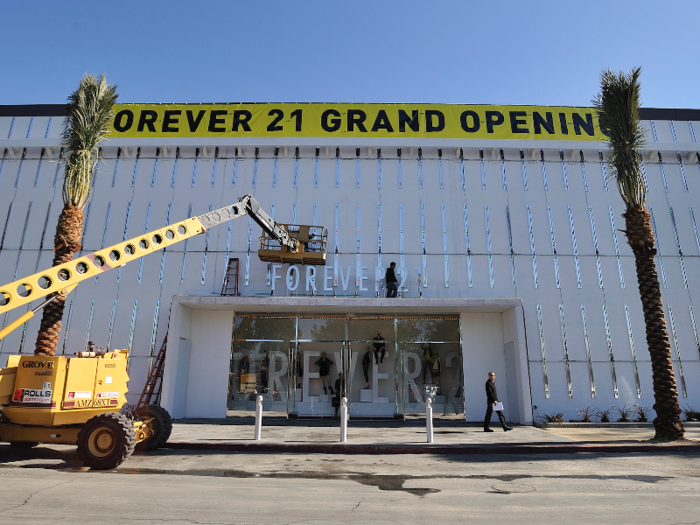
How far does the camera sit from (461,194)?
1883cm

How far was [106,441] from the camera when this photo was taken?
26.1 feet

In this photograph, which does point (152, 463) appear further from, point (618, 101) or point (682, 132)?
point (682, 132)

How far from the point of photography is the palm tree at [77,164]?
11.9 metres

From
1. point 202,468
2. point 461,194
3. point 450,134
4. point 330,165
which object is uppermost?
point 450,134

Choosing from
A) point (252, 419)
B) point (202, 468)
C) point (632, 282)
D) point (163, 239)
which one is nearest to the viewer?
point (202, 468)

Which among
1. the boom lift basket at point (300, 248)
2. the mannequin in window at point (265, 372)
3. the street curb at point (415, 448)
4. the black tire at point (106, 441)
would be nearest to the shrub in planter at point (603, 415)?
the street curb at point (415, 448)

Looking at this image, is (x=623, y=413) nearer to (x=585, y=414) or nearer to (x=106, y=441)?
(x=585, y=414)

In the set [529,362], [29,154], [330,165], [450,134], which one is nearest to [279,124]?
[330,165]

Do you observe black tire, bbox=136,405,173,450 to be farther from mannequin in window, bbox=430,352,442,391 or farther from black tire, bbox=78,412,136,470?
mannequin in window, bbox=430,352,442,391

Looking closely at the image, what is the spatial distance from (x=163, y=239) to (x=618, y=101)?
12.8 metres

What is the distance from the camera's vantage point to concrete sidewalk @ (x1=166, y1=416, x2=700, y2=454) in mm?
10359

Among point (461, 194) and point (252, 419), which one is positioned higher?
point (461, 194)

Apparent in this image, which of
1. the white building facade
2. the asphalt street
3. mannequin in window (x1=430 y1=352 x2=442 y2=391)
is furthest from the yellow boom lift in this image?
mannequin in window (x1=430 y1=352 x2=442 y2=391)

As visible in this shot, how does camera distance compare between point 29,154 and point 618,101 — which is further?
point 29,154
